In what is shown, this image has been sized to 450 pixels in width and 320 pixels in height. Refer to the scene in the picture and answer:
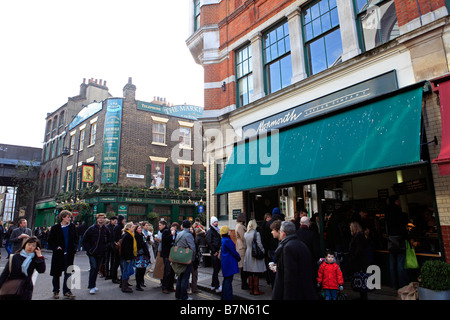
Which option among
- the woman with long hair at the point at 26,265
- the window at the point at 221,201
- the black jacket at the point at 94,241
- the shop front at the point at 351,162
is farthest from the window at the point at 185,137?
the woman with long hair at the point at 26,265

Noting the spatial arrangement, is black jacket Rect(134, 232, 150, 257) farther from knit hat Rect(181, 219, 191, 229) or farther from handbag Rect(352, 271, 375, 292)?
handbag Rect(352, 271, 375, 292)

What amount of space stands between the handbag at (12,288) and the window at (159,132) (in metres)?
21.0

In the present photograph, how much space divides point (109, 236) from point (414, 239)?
27.1ft

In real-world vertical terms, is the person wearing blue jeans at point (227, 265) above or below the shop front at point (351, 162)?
below

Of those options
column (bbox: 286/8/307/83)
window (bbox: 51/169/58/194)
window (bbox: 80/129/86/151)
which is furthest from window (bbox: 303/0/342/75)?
window (bbox: 51/169/58/194)

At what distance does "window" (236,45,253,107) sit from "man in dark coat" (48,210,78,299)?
7.56 m

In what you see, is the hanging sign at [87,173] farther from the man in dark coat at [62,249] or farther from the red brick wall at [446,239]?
the red brick wall at [446,239]

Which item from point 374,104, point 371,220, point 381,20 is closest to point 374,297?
point 371,220

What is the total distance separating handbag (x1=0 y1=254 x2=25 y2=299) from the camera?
432 cm

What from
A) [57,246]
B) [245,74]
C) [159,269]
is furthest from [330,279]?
[245,74]

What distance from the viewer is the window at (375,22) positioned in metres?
7.53
